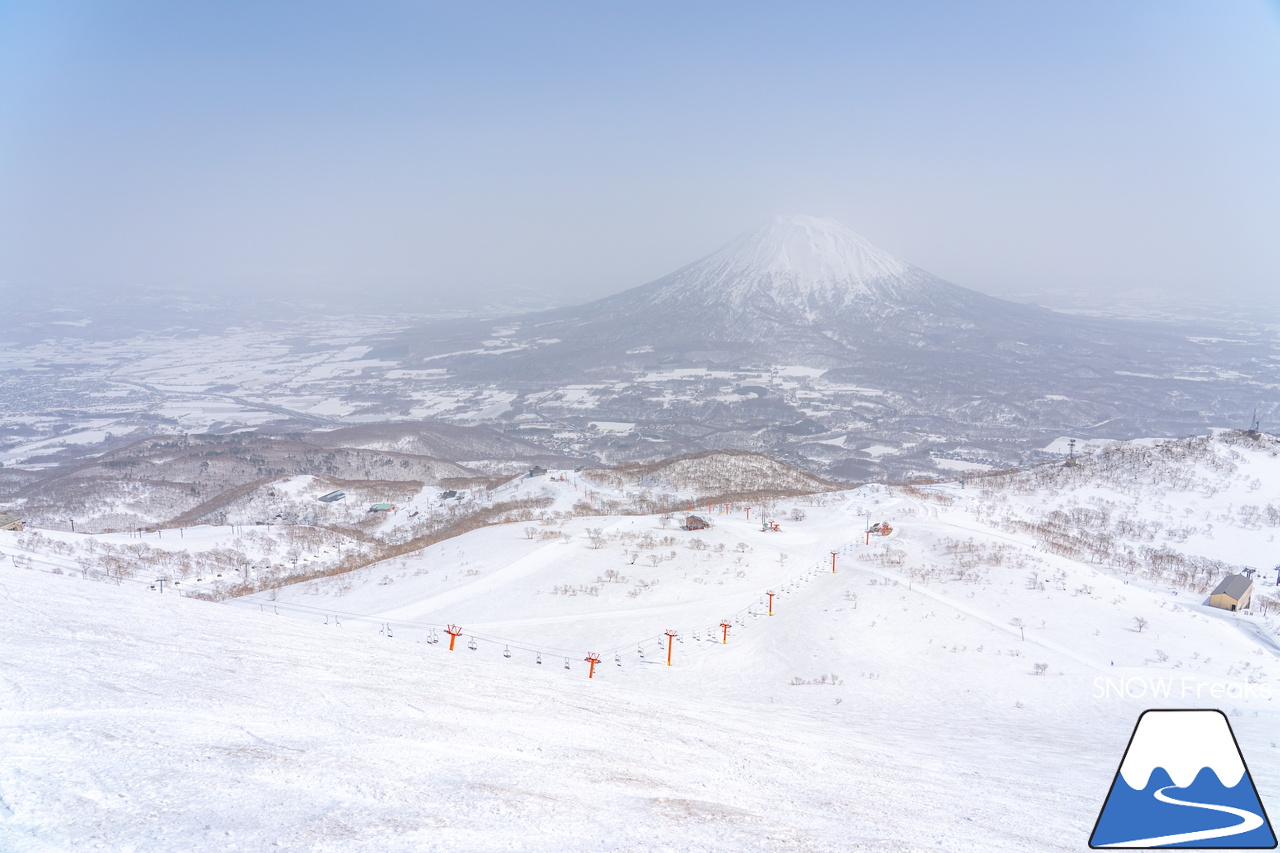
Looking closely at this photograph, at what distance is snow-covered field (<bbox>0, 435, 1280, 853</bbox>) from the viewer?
330 centimetres

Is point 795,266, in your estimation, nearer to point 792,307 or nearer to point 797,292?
point 797,292

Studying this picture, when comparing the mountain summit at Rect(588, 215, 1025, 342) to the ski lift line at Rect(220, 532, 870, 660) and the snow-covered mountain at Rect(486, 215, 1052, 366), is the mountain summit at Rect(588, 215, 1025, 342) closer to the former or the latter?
the snow-covered mountain at Rect(486, 215, 1052, 366)

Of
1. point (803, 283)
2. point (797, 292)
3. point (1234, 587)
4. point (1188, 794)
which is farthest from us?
point (803, 283)

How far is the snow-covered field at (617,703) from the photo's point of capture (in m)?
3.30

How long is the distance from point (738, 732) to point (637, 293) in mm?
132536

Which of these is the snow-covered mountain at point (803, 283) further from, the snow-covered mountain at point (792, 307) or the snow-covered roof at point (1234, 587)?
the snow-covered roof at point (1234, 587)

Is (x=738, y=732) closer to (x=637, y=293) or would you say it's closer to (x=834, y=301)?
(x=834, y=301)

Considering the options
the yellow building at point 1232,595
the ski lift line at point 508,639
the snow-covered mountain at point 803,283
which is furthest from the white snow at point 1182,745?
the snow-covered mountain at point 803,283

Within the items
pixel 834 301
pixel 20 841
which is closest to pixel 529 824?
pixel 20 841

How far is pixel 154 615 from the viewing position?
7.06 m

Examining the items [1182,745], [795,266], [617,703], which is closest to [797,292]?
[795,266]

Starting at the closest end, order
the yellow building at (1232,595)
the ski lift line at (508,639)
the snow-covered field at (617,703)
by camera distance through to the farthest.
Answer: the snow-covered field at (617,703)
the ski lift line at (508,639)
the yellow building at (1232,595)

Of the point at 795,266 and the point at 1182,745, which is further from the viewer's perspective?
the point at 795,266

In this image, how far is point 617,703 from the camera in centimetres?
728
